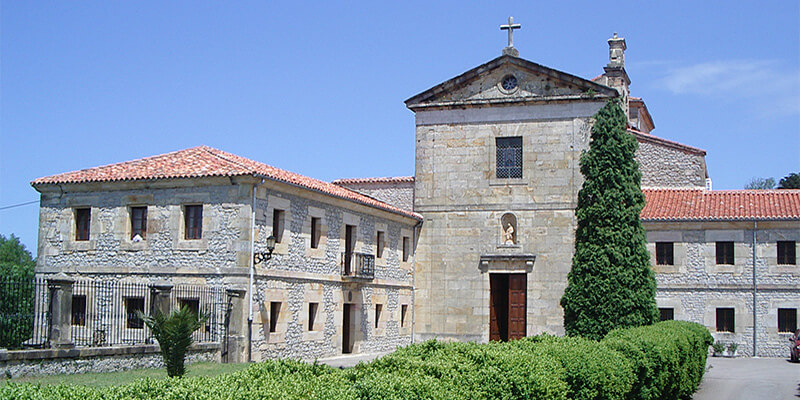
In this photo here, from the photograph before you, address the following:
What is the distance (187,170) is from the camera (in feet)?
70.2

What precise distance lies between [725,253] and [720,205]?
6.29 ft

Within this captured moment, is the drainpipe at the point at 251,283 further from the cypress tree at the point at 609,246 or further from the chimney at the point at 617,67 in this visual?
the chimney at the point at 617,67

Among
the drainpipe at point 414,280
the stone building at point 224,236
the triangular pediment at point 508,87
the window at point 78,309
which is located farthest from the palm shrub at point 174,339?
the triangular pediment at point 508,87

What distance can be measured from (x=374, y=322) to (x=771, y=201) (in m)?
15.7

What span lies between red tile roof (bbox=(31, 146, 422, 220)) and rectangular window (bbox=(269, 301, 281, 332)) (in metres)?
3.28

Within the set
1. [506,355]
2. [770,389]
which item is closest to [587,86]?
[770,389]

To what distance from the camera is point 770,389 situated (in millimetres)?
18828

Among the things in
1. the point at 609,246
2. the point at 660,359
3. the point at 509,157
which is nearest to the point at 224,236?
the point at 660,359

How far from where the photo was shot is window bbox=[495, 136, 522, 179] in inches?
1171

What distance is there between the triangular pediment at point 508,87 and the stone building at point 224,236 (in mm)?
7079

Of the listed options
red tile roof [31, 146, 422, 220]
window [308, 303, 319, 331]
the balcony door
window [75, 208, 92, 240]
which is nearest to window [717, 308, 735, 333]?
the balcony door

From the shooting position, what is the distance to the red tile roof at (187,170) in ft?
68.8

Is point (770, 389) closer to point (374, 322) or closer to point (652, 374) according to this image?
point (652, 374)

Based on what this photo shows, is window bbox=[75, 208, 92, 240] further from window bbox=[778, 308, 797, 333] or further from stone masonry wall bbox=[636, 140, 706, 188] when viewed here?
window bbox=[778, 308, 797, 333]
